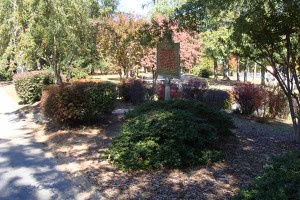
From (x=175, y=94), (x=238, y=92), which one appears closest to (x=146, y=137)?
(x=238, y=92)

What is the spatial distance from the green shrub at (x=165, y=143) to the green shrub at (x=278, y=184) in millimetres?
2200

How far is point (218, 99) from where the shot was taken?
12523 mm

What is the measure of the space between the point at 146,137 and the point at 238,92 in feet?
22.4

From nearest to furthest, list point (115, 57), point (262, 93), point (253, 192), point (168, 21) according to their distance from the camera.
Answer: point (253, 192) < point (168, 21) < point (262, 93) < point (115, 57)

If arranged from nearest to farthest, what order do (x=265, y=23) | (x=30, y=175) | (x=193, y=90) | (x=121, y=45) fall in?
(x=30, y=175) < (x=265, y=23) < (x=193, y=90) < (x=121, y=45)

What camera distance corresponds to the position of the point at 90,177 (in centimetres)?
539

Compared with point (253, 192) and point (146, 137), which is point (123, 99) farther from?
point (253, 192)

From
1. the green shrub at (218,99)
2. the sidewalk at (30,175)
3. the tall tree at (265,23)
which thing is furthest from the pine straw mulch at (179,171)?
the green shrub at (218,99)

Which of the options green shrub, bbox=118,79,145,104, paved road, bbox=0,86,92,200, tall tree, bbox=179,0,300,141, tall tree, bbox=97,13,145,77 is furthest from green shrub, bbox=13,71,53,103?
tall tree, bbox=179,0,300,141

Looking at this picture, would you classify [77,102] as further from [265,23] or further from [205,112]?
[265,23]

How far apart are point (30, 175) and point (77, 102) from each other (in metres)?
3.27

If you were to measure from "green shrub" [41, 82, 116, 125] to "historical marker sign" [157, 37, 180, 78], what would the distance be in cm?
179

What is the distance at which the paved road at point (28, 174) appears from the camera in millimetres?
4957

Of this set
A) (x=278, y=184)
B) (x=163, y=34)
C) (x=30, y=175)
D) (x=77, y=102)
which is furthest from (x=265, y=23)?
(x=30, y=175)
